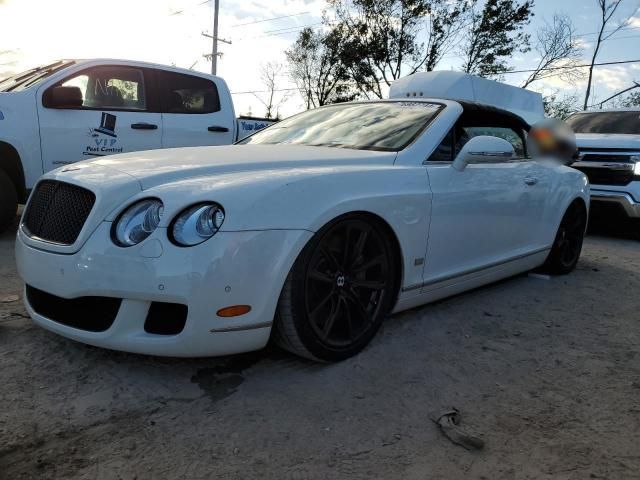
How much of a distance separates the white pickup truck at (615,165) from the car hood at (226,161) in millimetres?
5323

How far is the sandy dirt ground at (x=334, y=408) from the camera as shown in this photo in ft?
6.16

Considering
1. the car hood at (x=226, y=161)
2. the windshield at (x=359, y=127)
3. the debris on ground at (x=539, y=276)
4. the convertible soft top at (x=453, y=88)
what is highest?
the convertible soft top at (x=453, y=88)

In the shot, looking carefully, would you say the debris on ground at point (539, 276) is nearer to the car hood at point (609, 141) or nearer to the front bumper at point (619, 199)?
the front bumper at point (619, 199)

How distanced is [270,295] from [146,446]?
2.43 ft

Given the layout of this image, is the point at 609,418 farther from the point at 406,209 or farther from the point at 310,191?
the point at 310,191

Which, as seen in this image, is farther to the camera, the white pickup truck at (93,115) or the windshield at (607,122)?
the windshield at (607,122)

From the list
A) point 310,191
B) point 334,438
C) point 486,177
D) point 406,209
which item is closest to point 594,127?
point 486,177

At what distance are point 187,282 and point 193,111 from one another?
4404 millimetres

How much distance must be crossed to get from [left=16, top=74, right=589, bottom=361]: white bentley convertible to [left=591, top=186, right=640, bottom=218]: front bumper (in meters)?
4.26

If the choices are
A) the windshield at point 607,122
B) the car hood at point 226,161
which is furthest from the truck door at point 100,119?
the windshield at point 607,122

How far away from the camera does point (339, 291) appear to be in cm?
263

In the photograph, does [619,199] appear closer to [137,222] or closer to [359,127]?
[359,127]

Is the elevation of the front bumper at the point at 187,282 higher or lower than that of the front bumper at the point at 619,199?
higher

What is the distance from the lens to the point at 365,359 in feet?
8.90
